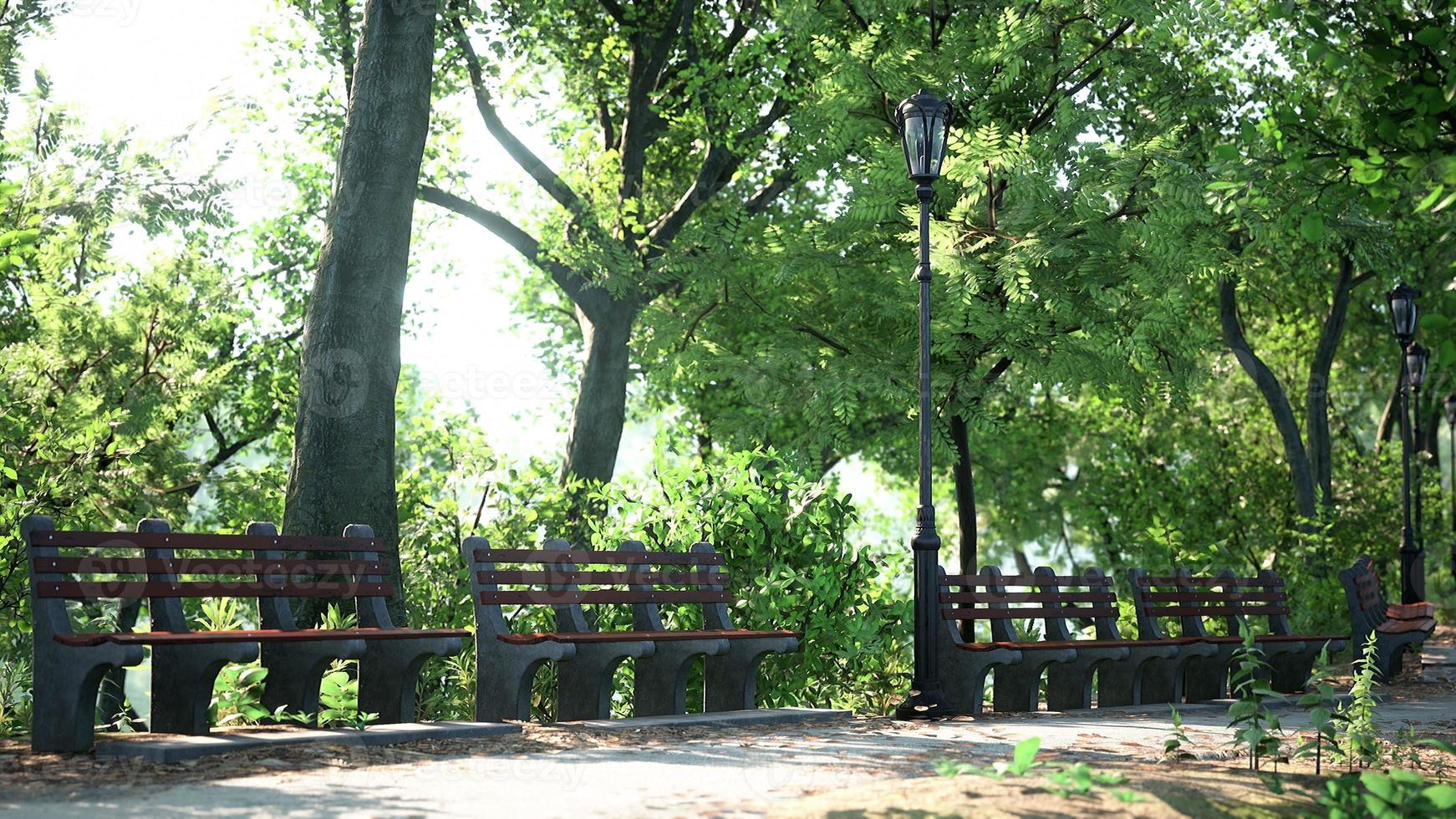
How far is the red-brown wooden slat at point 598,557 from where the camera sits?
8125mm

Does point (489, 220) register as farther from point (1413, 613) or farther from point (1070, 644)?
point (1413, 613)

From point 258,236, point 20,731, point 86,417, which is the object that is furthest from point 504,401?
point 20,731

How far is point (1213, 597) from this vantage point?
12.2 m

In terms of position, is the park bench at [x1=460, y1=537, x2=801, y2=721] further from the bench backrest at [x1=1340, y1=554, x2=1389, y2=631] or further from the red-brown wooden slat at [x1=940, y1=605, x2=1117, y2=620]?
the bench backrest at [x1=1340, y1=554, x2=1389, y2=631]

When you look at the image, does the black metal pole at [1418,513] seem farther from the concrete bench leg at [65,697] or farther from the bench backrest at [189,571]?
the concrete bench leg at [65,697]

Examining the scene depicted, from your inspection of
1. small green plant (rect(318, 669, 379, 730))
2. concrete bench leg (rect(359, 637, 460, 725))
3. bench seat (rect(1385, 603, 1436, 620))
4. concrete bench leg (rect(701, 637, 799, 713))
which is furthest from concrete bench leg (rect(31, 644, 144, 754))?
bench seat (rect(1385, 603, 1436, 620))

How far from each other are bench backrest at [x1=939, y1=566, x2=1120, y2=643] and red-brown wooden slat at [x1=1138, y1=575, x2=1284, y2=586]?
0.39 m

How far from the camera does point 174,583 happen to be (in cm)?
695

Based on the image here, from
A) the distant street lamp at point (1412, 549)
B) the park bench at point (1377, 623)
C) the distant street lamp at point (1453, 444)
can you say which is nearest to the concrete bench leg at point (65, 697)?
the park bench at point (1377, 623)

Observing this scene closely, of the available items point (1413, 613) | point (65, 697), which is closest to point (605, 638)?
point (65, 697)

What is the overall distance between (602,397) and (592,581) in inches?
401

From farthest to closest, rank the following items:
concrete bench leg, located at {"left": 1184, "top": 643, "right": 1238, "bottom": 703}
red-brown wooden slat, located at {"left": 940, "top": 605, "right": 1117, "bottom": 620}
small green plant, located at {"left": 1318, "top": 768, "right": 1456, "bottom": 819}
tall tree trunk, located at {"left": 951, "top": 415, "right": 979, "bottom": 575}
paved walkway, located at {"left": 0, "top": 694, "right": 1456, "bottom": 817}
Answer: tall tree trunk, located at {"left": 951, "top": 415, "right": 979, "bottom": 575}, concrete bench leg, located at {"left": 1184, "top": 643, "right": 1238, "bottom": 703}, red-brown wooden slat, located at {"left": 940, "top": 605, "right": 1117, "bottom": 620}, paved walkway, located at {"left": 0, "top": 694, "right": 1456, "bottom": 817}, small green plant, located at {"left": 1318, "top": 768, "right": 1456, "bottom": 819}

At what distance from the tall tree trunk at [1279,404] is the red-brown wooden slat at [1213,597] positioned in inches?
387

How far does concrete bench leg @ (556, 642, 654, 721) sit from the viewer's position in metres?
8.41
